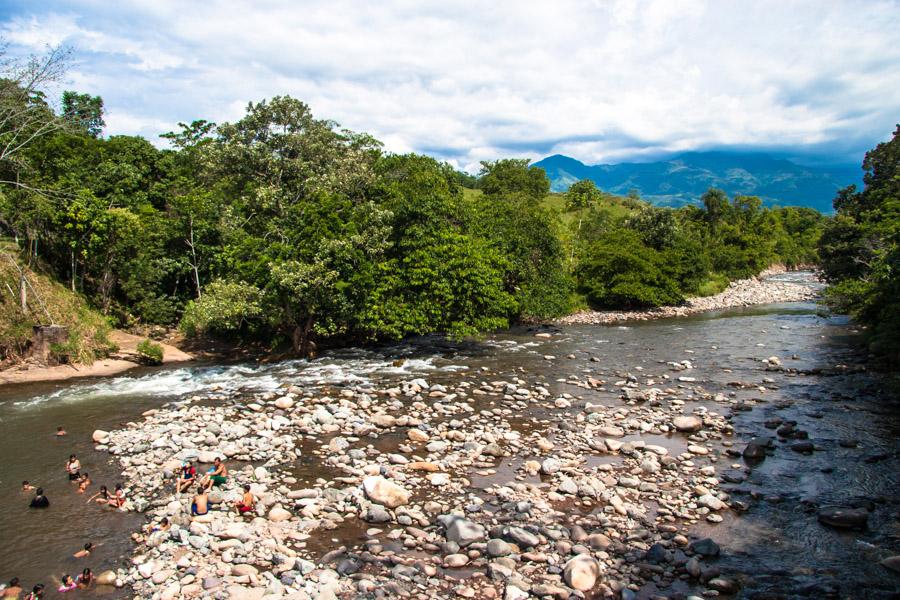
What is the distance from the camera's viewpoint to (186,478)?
14258 millimetres

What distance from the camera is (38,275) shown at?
1196 inches

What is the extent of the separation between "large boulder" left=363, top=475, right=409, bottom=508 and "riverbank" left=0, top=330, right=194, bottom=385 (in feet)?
67.3

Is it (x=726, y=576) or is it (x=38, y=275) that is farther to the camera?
(x=38, y=275)

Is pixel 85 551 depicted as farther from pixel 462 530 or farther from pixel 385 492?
pixel 462 530

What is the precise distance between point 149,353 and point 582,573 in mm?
26900

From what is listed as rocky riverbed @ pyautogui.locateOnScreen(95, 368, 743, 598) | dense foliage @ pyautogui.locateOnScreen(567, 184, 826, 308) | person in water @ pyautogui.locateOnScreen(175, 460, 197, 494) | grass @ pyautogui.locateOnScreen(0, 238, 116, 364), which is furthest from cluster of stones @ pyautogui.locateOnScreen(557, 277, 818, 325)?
person in water @ pyautogui.locateOnScreen(175, 460, 197, 494)

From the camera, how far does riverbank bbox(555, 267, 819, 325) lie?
153ft

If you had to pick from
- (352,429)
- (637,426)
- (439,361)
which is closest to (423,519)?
(352,429)

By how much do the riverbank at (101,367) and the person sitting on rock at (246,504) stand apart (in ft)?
61.3

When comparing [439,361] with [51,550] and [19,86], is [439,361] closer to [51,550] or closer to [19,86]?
[51,550]

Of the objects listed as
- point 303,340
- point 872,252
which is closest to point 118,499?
point 303,340

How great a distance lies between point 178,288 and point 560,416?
30.3m

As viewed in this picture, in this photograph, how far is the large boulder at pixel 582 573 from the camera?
10242mm

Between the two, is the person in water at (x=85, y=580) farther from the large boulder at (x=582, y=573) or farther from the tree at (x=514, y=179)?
the tree at (x=514, y=179)
